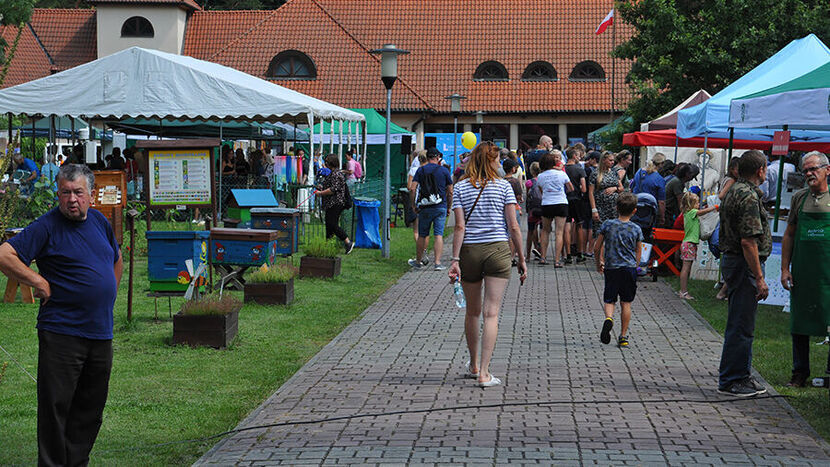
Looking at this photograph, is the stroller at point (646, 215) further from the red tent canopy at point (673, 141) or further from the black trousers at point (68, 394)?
the black trousers at point (68, 394)

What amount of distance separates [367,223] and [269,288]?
8.09 meters

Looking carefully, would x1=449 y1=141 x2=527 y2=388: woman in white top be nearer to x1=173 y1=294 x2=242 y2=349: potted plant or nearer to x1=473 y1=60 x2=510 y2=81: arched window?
x1=173 y1=294 x2=242 y2=349: potted plant

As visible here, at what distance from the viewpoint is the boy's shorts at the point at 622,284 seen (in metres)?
10.0

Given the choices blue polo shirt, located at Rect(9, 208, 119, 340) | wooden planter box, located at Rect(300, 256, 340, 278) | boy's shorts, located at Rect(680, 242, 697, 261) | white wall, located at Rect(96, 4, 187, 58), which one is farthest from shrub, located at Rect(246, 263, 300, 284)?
white wall, located at Rect(96, 4, 187, 58)

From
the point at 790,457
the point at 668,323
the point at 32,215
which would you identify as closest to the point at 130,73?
the point at 32,215

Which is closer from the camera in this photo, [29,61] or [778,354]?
[778,354]

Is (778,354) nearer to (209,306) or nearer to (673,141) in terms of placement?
(209,306)

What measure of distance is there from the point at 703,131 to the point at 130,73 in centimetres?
1025

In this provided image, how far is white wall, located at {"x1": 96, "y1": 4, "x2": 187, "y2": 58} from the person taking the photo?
160 feet

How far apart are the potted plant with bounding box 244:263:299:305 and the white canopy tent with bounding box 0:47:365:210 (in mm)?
7270

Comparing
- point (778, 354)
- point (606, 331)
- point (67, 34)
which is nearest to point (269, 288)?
point (606, 331)

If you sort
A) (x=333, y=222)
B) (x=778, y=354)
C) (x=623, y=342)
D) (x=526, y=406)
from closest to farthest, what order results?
(x=526, y=406) → (x=778, y=354) → (x=623, y=342) → (x=333, y=222)

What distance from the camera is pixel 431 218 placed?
16.6 m

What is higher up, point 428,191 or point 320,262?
point 428,191
